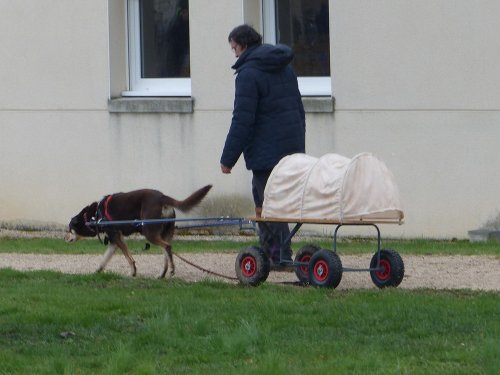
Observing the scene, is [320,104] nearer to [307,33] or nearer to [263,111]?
[307,33]

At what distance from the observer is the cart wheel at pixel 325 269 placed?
10.0 metres

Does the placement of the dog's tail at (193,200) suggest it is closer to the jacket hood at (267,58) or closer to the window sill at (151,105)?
the jacket hood at (267,58)

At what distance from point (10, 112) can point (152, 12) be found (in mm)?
2265

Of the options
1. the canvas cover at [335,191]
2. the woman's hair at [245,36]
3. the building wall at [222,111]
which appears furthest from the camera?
the building wall at [222,111]

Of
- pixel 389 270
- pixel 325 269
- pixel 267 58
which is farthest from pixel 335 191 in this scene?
pixel 267 58

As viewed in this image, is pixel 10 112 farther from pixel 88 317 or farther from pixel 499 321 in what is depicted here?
pixel 499 321

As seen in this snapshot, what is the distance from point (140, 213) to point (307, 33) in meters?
5.28

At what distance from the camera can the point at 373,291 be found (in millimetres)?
10031

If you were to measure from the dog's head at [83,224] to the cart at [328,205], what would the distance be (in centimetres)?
183

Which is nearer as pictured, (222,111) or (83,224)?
(83,224)

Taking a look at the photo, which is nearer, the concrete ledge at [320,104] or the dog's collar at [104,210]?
the dog's collar at [104,210]

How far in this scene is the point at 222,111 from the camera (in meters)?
16.1

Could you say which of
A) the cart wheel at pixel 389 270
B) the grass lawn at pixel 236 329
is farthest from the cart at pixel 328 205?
the grass lawn at pixel 236 329

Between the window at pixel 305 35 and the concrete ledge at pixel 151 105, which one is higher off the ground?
the window at pixel 305 35
